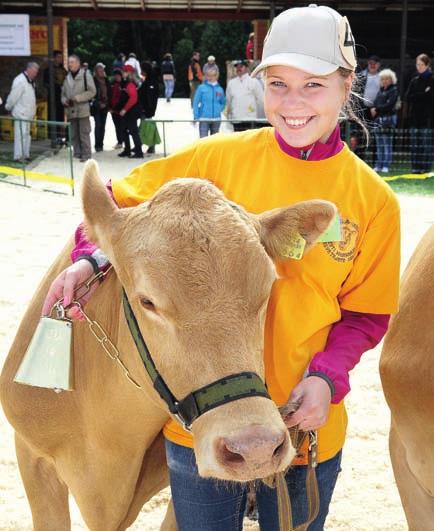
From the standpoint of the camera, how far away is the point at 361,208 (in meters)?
2.37

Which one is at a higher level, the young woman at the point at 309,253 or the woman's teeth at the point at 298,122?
Answer: the woman's teeth at the point at 298,122

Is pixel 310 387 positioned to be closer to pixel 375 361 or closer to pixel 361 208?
pixel 361 208

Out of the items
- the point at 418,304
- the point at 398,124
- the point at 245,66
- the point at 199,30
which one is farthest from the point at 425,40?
the point at 199,30

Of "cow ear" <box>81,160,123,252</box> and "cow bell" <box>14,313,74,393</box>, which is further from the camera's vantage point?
"cow bell" <box>14,313,74,393</box>

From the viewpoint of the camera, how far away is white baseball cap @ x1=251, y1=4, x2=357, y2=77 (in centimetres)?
232

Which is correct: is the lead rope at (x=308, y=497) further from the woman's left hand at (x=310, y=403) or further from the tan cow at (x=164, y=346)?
the tan cow at (x=164, y=346)

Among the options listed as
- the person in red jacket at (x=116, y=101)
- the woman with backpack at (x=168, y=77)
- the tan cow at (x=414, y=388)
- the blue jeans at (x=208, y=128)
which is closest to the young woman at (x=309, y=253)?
the tan cow at (x=414, y=388)

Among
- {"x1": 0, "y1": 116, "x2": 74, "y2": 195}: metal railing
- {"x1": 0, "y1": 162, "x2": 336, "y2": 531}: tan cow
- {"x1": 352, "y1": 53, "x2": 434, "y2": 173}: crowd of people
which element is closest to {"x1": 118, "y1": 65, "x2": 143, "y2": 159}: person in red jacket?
{"x1": 0, "y1": 116, "x2": 74, "y2": 195}: metal railing

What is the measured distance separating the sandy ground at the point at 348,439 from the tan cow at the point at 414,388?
0.68 m

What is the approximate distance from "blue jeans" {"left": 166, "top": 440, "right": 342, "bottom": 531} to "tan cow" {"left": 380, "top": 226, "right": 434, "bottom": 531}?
2.57 feet

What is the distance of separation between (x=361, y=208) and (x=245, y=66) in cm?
1435

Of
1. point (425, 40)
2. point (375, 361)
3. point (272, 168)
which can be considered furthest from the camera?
point (425, 40)

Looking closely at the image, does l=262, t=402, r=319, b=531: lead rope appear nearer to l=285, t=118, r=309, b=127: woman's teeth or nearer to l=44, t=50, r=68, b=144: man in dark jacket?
l=285, t=118, r=309, b=127: woman's teeth

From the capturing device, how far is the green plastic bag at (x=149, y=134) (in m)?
16.1
